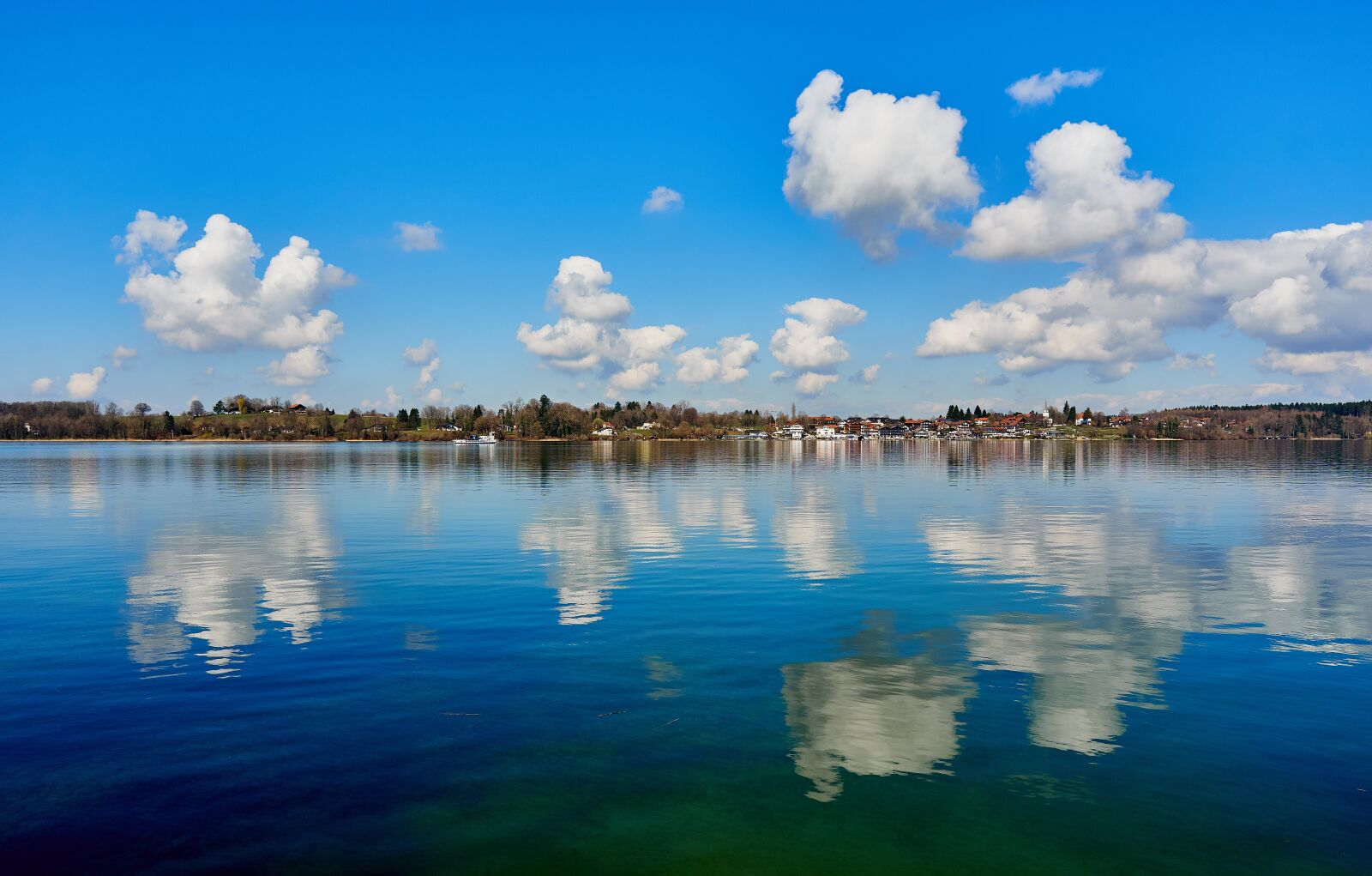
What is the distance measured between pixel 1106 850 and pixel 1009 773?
2.54m

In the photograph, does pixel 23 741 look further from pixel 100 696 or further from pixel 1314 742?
pixel 1314 742

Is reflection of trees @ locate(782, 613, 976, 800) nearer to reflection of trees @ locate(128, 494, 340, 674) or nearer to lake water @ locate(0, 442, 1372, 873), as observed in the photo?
lake water @ locate(0, 442, 1372, 873)

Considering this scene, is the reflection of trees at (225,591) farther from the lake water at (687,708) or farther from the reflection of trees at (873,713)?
the reflection of trees at (873,713)

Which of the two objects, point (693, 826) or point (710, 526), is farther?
point (710, 526)

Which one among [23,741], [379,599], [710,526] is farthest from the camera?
[710,526]

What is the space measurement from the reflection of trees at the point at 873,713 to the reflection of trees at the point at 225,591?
1520 centimetres

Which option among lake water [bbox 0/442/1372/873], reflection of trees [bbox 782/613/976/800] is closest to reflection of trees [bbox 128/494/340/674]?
lake water [bbox 0/442/1372/873]

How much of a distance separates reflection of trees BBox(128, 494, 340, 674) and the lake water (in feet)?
0.81

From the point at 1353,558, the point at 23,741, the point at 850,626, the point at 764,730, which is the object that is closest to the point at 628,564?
the point at 850,626

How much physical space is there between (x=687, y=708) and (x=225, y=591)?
76.1 feet

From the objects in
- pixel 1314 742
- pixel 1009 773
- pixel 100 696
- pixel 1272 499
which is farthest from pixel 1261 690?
pixel 1272 499

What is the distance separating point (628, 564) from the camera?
38.6 m

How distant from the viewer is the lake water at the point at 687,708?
41.1ft

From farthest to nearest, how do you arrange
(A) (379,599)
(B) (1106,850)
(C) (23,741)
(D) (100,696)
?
(A) (379,599) → (D) (100,696) → (C) (23,741) → (B) (1106,850)
